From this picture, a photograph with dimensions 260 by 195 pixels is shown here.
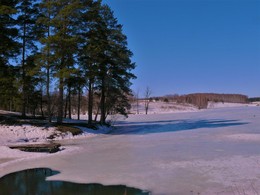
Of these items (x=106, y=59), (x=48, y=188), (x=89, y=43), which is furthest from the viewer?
(x=106, y=59)

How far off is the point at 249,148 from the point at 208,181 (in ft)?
23.5

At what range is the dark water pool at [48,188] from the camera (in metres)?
8.93

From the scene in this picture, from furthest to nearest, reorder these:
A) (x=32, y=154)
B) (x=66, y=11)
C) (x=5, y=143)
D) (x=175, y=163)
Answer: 1. (x=66, y=11)
2. (x=5, y=143)
3. (x=32, y=154)
4. (x=175, y=163)

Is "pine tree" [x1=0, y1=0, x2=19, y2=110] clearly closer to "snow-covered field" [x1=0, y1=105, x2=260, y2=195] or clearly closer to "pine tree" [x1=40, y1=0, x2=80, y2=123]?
"pine tree" [x1=40, y1=0, x2=80, y2=123]

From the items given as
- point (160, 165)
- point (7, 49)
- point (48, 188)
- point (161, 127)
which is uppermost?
point (7, 49)

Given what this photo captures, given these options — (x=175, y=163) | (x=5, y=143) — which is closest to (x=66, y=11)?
(x=5, y=143)

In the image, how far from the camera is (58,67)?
2411 centimetres

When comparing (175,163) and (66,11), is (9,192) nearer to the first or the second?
(175,163)

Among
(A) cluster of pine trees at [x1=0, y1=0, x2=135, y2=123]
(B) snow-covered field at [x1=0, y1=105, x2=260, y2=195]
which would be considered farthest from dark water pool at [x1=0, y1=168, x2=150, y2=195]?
(A) cluster of pine trees at [x1=0, y1=0, x2=135, y2=123]

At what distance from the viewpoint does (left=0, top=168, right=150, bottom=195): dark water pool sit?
8.93 meters

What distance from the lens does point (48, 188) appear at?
945cm

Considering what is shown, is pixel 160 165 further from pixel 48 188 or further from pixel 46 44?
pixel 46 44

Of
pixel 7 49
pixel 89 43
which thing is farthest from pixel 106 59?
pixel 7 49

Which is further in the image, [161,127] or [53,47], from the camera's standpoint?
[161,127]
